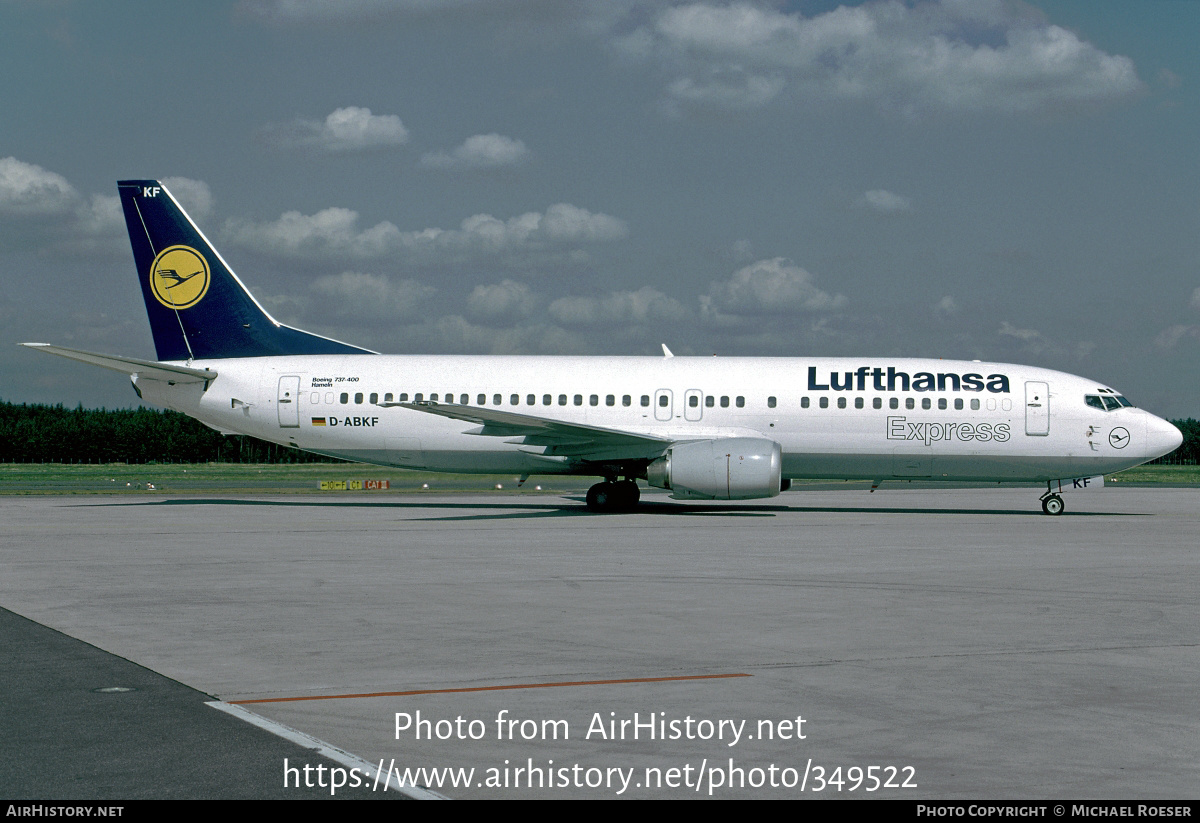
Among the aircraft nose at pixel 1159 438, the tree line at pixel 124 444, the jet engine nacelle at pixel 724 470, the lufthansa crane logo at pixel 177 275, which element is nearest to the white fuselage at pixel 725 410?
Result: the aircraft nose at pixel 1159 438

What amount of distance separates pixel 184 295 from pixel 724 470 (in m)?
16.7

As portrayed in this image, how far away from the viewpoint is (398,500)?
35.7 meters

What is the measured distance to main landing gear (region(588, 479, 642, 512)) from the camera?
30250 millimetres

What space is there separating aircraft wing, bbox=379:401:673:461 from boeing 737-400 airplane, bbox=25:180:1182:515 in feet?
0.20

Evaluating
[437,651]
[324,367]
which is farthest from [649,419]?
[437,651]

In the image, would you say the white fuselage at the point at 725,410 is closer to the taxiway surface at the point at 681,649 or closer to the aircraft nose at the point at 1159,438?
the aircraft nose at the point at 1159,438

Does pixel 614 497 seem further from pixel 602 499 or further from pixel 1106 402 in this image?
pixel 1106 402

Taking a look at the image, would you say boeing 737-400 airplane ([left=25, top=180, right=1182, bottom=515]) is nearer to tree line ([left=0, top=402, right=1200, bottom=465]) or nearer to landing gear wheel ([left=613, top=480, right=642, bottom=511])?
landing gear wheel ([left=613, top=480, right=642, bottom=511])

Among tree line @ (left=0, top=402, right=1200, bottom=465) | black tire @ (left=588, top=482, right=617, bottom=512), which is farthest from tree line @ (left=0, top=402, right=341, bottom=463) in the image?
black tire @ (left=588, top=482, right=617, bottom=512)

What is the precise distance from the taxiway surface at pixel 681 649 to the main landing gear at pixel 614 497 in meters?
7.93

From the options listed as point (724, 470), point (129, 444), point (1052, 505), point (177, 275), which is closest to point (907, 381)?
point (1052, 505)

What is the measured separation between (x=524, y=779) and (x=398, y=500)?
30.1 meters
